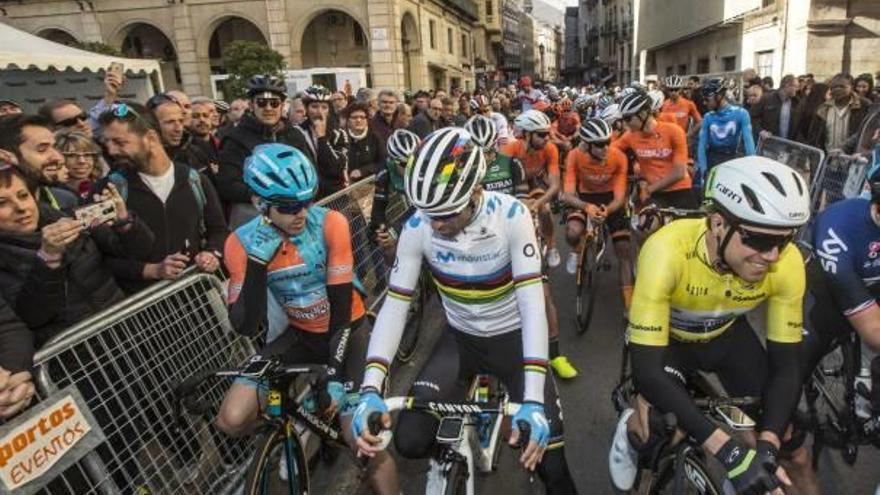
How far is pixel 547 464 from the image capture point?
2766 millimetres

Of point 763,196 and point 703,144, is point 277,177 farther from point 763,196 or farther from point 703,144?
point 703,144

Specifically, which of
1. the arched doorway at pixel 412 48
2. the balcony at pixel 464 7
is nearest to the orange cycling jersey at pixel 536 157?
the arched doorway at pixel 412 48

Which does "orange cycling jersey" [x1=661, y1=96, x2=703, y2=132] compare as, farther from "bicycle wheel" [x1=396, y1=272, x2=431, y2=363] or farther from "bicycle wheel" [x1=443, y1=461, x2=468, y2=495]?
"bicycle wheel" [x1=443, y1=461, x2=468, y2=495]

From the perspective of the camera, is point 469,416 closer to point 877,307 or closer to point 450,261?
point 450,261

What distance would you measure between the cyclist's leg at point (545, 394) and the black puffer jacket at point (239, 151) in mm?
3226

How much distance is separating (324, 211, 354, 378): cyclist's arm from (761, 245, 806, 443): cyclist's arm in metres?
2.14

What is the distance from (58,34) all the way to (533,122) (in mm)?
41550

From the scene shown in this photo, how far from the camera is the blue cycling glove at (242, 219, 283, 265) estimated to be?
2.90 meters

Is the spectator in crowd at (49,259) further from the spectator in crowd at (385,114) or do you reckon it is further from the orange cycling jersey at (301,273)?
the spectator in crowd at (385,114)

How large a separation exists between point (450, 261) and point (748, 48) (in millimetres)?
26728

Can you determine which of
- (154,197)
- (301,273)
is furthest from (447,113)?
(301,273)

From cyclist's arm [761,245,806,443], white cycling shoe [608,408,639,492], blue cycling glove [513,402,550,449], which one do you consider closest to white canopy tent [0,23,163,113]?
blue cycling glove [513,402,550,449]

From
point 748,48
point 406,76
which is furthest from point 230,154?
point 406,76

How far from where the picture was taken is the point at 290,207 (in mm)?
3000
